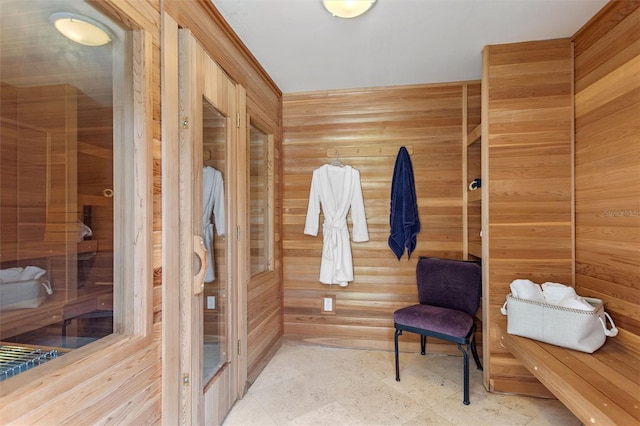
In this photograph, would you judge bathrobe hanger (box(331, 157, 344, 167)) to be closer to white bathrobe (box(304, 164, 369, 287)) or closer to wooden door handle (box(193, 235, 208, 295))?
white bathrobe (box(304, 164, 369, 287))

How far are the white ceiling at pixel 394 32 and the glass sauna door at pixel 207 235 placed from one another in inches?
16.6

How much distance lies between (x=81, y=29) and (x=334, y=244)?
7.15ft

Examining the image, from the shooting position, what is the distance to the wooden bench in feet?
3.87

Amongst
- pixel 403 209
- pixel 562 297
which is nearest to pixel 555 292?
pixel 562 297

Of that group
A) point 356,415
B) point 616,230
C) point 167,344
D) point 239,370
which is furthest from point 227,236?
point 616,230

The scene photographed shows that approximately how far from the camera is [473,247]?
264cm

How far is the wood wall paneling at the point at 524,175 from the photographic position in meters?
2.05

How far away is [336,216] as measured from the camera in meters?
2.84

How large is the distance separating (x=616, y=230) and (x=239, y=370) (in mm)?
2378

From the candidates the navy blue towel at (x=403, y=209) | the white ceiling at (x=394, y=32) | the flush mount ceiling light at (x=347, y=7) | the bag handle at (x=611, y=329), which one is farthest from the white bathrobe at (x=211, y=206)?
the bag handle at (x=611, y=329)

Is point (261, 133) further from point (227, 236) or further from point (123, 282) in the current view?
point (123, 282)

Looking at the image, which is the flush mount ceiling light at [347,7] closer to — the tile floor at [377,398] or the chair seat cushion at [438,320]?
the chair seat cushion at [438,320]

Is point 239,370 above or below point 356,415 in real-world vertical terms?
above

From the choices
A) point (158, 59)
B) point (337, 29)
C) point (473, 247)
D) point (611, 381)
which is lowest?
point (611, 381)
